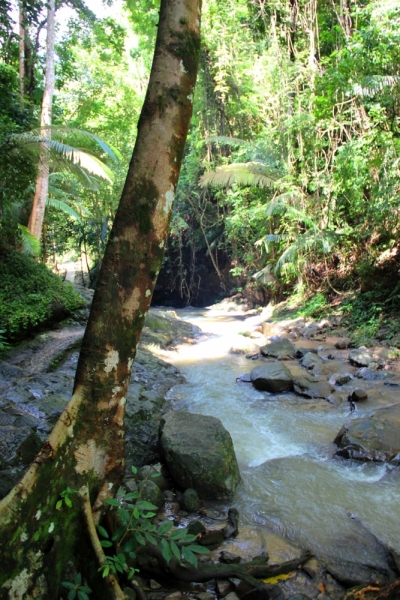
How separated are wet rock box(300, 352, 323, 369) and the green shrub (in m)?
5.43

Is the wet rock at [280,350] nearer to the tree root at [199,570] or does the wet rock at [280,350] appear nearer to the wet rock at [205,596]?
the tree root at [199,570]

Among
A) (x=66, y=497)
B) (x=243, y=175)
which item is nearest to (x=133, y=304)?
(x=66, y=497)

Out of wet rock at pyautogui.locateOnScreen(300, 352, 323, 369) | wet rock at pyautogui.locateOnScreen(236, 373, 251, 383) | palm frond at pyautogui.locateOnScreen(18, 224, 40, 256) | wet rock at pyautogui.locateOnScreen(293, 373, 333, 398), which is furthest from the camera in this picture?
palm frond at pyautogui.locateOnScreen(18, 224, 40, 256)

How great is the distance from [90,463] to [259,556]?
1.39m

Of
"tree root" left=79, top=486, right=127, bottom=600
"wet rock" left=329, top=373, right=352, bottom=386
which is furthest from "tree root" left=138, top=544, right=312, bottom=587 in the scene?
"wet rock" left=329, top=373, right=352, bottom=386

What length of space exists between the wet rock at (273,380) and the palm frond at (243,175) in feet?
25.1

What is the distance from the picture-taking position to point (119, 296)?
2.25m

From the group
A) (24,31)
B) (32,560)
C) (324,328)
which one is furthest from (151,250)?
(24,31)

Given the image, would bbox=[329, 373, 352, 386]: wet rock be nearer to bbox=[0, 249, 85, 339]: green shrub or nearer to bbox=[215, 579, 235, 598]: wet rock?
bbox=[215, 579, 235, 598]: wet rock

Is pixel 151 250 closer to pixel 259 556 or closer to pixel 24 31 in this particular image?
pixel 259 556

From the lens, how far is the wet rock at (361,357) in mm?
7428

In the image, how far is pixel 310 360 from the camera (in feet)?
25.7

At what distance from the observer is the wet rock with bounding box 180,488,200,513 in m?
3.32

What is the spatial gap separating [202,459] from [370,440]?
198cm
